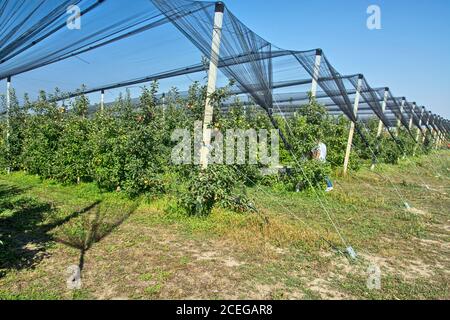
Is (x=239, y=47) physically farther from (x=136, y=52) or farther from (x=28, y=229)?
(x=28, y=229)

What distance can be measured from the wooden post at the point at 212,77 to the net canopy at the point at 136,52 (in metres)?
0.07

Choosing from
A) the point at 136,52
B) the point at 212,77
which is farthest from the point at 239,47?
the point at 136,52

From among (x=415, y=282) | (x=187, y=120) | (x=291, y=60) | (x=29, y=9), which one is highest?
(x=291, y=60)

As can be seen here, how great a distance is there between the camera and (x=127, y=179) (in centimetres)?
714

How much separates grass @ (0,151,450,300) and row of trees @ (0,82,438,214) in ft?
1.37

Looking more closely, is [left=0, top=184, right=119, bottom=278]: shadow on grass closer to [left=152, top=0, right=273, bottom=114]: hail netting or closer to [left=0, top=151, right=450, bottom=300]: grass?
[left=0, top=151, right=450, bottom=300]: grass

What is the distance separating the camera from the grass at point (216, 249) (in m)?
3.54

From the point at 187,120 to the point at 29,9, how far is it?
292cm

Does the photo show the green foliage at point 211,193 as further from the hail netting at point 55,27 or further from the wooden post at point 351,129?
the wooden post at point 351,129

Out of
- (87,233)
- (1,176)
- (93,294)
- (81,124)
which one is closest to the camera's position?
(93,294)

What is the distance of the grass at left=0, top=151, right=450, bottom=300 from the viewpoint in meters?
3.54


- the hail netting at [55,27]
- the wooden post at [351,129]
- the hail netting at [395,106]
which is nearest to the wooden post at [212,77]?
the hail netting at [55,27]

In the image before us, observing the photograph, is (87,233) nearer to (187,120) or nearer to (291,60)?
(187,120)
